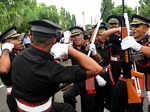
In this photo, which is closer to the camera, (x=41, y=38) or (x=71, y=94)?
(x=41, y=38)

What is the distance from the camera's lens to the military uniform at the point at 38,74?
1.99 meters

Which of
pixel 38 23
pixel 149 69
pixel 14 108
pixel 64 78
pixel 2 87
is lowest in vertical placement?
pixel 2 87

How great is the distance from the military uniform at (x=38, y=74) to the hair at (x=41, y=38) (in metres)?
0.02

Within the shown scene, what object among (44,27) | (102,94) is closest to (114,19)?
(102,94)

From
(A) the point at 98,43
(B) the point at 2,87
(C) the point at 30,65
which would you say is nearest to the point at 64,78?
(C) the point at 30,65

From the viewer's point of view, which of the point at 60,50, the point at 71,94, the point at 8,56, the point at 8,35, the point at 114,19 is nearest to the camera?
the point at 60,50

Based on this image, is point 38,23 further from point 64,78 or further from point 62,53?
point 64,78

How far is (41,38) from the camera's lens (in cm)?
205

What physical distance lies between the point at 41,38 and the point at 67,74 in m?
0.45

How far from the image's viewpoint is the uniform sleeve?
6.52 ft

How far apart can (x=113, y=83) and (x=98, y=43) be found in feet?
3.25

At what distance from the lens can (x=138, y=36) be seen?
343cm

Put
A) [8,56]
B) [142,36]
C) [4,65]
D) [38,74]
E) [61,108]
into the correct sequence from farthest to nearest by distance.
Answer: [142,36] → [8,56] → [4,65] → [61,108] → [38,74]

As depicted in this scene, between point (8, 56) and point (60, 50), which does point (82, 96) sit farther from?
point (60, 50)
